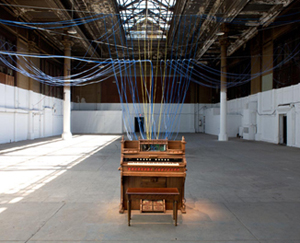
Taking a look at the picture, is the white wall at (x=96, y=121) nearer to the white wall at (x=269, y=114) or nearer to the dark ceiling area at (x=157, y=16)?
the dark ceiling area at (x=157, y=16)

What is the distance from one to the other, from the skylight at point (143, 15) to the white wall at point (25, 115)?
361 inches

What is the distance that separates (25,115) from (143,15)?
37.7ft

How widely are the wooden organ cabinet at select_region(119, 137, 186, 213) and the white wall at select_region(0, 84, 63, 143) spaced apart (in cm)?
1412

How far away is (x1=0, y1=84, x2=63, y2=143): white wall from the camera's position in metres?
15.8

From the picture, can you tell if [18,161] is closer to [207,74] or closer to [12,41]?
[12,41]

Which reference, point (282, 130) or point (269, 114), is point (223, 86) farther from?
point (282, 130)

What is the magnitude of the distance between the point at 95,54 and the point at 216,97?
1514cm

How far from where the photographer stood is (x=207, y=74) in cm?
2981

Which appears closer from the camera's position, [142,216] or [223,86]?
[142,216]

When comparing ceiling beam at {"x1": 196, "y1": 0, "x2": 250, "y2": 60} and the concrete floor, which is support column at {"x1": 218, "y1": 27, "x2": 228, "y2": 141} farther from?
the concrete floor

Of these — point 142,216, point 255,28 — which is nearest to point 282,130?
point 255,28

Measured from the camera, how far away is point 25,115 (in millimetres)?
18328

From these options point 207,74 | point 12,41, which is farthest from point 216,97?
point 12,41

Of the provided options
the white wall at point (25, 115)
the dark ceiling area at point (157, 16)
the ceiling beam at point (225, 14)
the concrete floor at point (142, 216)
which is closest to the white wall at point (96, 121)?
the white wall at point (25, 115)
